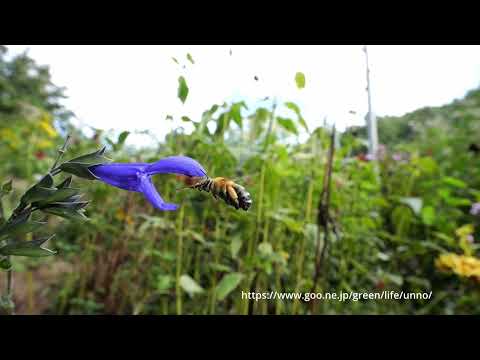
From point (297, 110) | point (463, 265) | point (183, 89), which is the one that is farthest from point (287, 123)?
point (463, 265)

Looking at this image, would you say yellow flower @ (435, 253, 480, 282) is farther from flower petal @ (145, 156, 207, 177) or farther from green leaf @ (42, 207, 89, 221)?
green leaf @ (42, 207, 89, 221)

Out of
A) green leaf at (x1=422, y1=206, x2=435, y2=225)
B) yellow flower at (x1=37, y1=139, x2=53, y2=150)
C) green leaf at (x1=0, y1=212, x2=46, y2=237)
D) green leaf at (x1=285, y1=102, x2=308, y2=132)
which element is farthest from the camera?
yellow flower at (x1=37, y1=139, x2=53, y2=150)

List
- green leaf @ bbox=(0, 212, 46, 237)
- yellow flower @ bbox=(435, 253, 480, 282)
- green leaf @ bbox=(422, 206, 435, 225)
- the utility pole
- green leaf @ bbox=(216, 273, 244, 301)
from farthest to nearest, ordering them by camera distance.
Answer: green leaf @ bbox=(422, 206, 435, 225), yellow flower @ bbox=(435, 253, 480, 282), the utility pole, green leaf @ bbox=(216, 273, 244, 301), green leaf @ bbox=(0, 212, 46, 237)

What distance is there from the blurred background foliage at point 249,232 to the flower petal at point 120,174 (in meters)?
0.25

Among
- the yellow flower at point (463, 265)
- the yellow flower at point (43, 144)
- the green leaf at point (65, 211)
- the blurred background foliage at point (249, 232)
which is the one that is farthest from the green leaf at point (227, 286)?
the yellow flower at point (43, 144)

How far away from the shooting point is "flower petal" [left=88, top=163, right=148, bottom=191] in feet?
1.50

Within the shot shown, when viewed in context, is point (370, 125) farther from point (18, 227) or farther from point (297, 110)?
point (18, 227)

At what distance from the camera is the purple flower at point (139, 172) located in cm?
45

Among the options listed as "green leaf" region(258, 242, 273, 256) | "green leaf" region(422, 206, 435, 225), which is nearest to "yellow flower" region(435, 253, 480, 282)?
"green leaf" region(422, 206, 435, 225)

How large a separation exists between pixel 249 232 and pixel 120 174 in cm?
60

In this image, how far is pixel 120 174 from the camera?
465mm

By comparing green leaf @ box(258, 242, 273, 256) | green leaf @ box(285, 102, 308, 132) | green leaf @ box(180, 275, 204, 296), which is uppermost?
green leaf @ box(285, 102, 308, 132)
